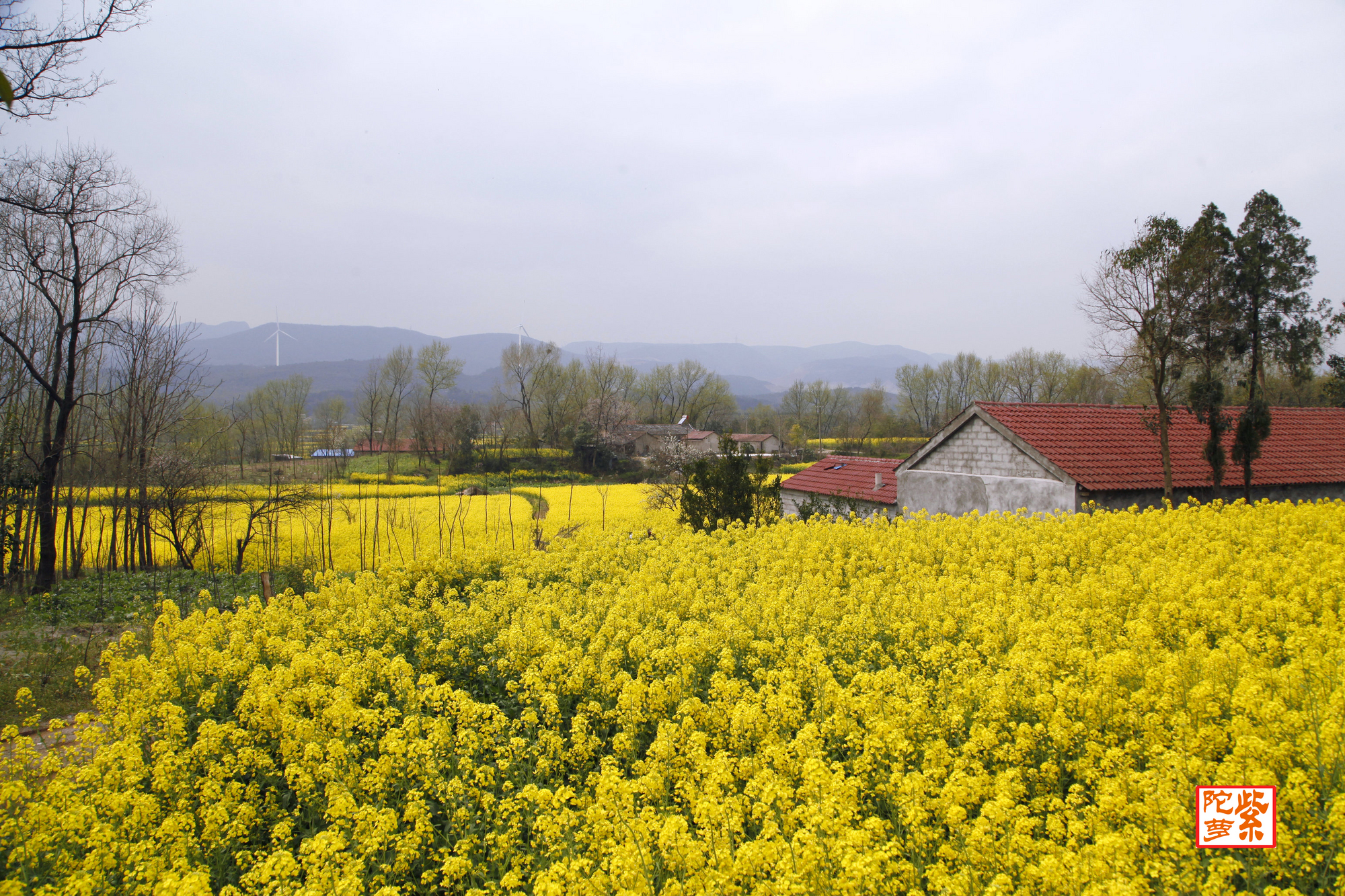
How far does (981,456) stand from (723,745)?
14021mm

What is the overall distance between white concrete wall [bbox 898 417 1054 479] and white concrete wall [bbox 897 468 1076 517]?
0.45ft

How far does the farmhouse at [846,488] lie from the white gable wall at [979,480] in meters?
1.19

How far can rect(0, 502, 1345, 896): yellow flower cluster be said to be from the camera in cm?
343

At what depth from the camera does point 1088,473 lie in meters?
15.2

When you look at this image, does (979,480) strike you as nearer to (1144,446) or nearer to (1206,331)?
(1144,446)

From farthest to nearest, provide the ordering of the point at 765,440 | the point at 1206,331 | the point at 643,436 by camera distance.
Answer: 1. the point at 765,440
2. the point at 643,436
3. the point at 1206,331

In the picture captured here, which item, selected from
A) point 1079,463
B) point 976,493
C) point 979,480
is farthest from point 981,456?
point 1079,463

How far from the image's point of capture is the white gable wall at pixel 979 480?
15398 mm

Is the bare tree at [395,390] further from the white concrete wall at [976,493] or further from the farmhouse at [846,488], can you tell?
the white concrete wall at [976,493]

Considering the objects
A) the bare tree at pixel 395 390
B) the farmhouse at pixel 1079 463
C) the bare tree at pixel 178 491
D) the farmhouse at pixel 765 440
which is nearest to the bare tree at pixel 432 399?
the bare tree at pixel 395 390

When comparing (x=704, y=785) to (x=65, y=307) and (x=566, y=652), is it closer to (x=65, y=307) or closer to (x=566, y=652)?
(x=566, y=652)

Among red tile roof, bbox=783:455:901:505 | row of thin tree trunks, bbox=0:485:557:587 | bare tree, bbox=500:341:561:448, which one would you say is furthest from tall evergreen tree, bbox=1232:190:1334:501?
bare tree, bbox=500:341:561:448

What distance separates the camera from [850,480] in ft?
72.8

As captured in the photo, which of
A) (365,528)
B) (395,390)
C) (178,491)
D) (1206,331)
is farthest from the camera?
(395,390)
